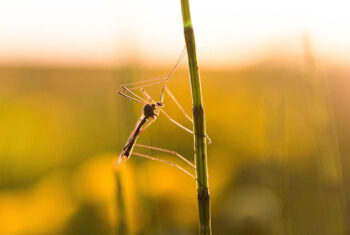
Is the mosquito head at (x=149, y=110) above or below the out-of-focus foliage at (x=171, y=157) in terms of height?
above

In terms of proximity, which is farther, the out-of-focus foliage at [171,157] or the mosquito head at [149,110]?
the mosquito head at [149,110]

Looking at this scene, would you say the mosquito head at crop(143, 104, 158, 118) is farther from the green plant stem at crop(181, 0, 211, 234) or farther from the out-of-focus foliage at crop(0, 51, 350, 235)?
the green plant stem at crop(181, 0, 211, 234)

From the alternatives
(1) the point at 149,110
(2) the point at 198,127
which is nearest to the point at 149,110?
(1) the point at 149,110

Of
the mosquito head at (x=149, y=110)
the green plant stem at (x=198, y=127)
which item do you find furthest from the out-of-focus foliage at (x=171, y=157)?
the green plant stem at (x=198, y=127)

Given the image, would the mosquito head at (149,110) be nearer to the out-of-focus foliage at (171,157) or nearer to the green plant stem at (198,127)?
the out-of-focus foliage at (171,157)

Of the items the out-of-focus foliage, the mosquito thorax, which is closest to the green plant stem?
the out-of-focus foliage
